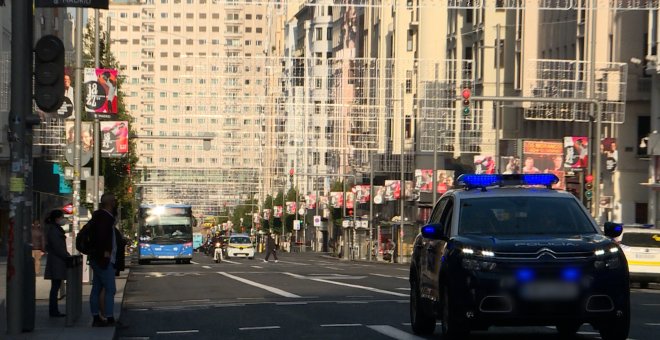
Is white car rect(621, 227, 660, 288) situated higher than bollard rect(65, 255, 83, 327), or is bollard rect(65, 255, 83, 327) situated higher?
bollard rect(65, 255, 83, 327)

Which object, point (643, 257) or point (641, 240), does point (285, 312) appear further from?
point (641, 240)

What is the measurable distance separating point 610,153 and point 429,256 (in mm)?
44769

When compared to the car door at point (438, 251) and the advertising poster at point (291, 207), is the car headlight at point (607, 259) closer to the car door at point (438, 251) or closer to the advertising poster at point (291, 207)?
the car door at point (438, 251)

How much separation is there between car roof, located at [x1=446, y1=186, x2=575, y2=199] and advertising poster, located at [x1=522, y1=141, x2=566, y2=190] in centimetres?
4409

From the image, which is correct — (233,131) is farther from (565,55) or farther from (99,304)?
(99,304)

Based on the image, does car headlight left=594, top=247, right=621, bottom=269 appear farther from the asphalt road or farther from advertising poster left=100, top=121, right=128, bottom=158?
advertising poster left=100, top=121, right=128, bottom=158

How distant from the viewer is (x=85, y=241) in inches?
734

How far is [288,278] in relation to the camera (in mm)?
39500

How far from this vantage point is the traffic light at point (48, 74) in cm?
1659

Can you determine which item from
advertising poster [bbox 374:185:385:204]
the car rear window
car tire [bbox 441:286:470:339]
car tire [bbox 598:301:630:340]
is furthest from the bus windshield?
car tire [bbox 598:301:630:340]

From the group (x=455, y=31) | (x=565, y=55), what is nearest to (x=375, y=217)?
(x=455, y=31)

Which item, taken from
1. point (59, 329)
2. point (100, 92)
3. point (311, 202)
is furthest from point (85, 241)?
point (311, 202)

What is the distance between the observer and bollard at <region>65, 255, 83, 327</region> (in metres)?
18.4

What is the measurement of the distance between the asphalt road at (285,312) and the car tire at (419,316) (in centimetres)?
19
